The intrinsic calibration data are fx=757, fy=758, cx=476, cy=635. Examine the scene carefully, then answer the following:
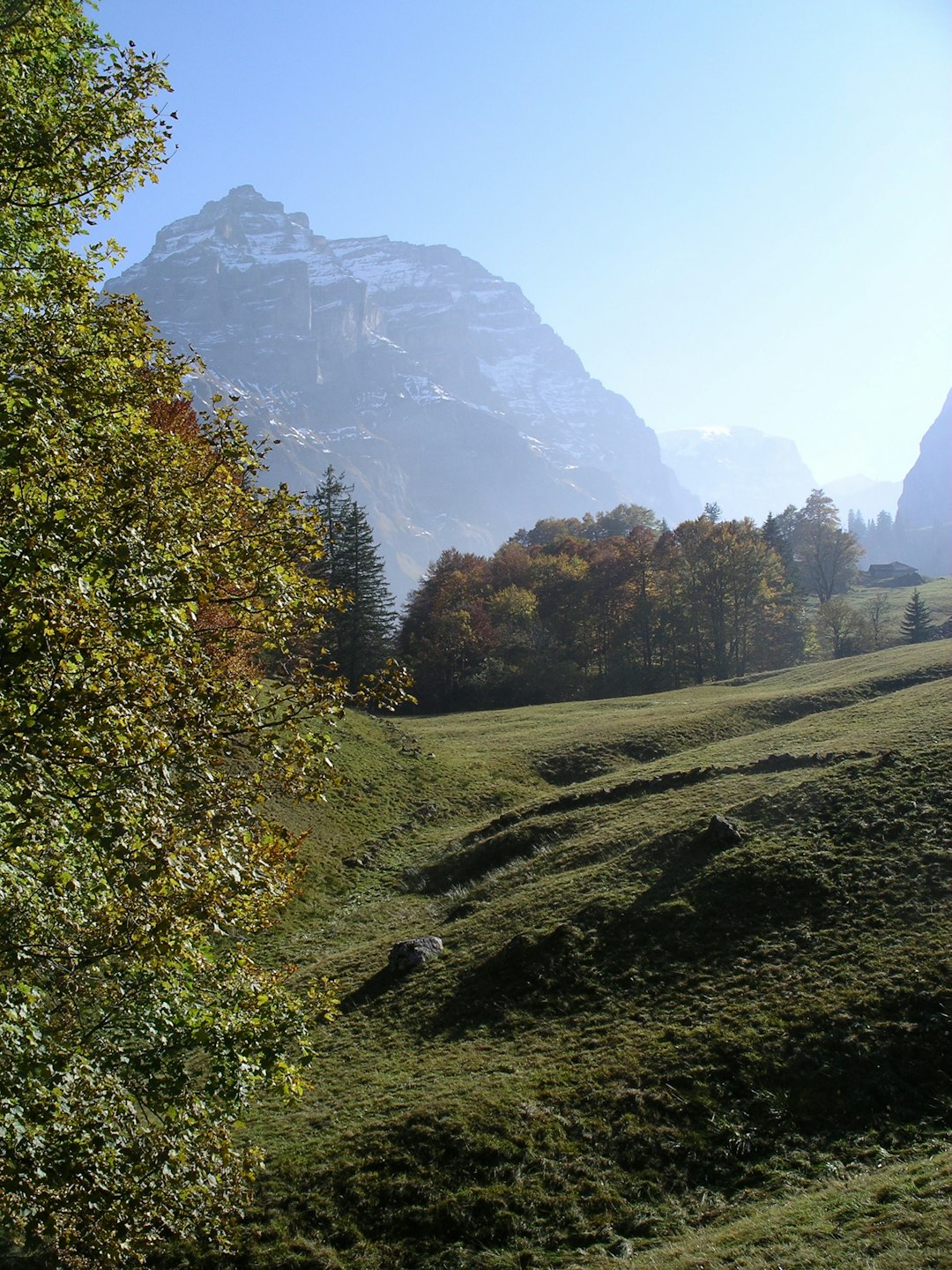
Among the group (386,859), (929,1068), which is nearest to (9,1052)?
(929,1068)

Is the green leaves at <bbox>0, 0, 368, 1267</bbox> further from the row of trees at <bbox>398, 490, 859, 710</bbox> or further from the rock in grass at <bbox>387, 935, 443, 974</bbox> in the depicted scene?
the row of trees at <bbox>398, 490, 859, 710</bbox>

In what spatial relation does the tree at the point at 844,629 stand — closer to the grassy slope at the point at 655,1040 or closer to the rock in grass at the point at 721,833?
the grassy slope at the point at 655,1040

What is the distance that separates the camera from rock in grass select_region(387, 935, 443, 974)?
2208 cm

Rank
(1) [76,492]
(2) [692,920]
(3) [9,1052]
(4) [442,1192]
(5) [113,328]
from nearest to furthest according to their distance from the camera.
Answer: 1. (3) [9,1052]
2. (1) [76,492]
3. (5) [113,328]
4. (4) [442,1192]
5. (2) [692,920]

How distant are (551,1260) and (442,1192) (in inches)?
94.0

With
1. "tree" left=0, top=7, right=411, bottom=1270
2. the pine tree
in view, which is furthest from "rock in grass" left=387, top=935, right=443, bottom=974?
the pine tree

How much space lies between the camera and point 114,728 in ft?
26.3

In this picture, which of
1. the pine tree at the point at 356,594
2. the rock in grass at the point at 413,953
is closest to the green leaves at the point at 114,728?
the rock in grass at the point at 413,953

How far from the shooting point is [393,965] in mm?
Result: 22188

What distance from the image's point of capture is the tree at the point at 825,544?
124875mm

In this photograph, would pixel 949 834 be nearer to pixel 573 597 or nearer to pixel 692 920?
pixel 692 920

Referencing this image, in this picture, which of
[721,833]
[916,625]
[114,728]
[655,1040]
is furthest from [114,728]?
[916,625]

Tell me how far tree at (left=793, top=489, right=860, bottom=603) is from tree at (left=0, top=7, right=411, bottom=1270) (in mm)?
119477

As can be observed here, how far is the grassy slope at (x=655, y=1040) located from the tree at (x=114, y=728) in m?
4.59
